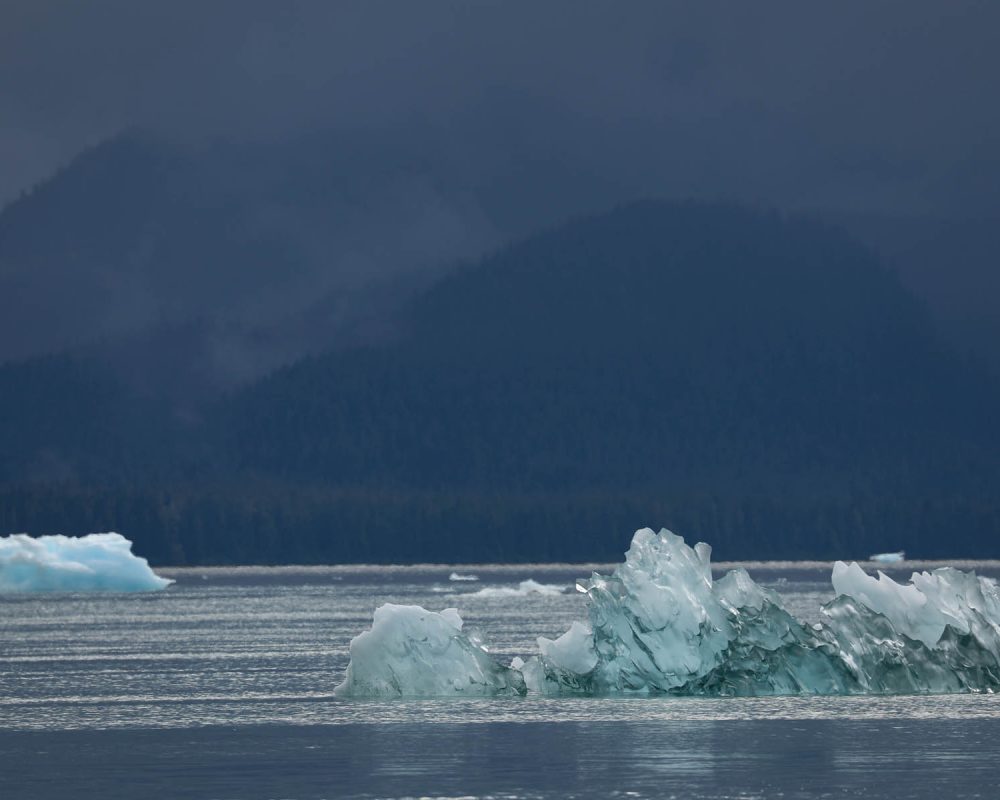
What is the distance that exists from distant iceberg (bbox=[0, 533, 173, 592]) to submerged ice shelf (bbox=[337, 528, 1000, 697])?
8694 cm

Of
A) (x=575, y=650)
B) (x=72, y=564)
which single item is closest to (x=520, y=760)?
(x=575, y=650)

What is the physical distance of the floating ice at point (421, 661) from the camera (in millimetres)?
40312

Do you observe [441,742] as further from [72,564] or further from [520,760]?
[72,564]

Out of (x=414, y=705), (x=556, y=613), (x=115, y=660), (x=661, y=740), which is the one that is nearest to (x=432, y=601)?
(x=556, y=613)

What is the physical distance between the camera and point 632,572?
131 ft

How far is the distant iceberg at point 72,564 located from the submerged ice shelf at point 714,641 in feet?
285

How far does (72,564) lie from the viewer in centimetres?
12875

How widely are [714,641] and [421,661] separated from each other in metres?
6.02

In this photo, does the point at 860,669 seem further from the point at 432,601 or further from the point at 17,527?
the point at 17,527

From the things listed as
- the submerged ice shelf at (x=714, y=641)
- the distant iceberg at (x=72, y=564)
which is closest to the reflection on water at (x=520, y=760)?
the submerged ice shelf at (x=714, y=641)

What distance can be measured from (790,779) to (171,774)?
9254mm

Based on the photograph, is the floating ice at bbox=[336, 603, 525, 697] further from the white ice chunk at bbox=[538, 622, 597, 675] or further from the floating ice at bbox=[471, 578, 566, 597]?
the floating ice at bbox=[471, 578, 566, 597]

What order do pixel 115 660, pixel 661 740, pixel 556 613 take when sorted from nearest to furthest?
pixel 661 740 < pixel 115 660 < pixel 556 613

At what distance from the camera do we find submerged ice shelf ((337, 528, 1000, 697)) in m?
39.8
